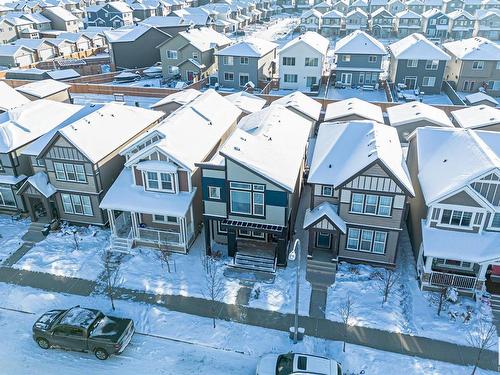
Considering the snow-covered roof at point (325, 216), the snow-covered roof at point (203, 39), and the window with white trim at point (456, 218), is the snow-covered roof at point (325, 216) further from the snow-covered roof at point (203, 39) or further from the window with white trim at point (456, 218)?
the snow-covered roof at point (203, 39)

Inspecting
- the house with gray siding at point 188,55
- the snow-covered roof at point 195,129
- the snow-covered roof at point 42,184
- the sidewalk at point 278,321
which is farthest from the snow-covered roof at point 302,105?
the house with gray siding at point 188,55

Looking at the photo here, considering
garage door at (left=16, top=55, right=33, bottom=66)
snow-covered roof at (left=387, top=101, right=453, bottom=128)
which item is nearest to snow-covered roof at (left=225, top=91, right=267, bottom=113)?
snow-covered roof at (left=387, top=101, right=453, bottom=128)

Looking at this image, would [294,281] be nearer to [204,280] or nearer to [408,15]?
[204,280]

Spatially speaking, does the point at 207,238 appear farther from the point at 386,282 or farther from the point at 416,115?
the point at 416,115

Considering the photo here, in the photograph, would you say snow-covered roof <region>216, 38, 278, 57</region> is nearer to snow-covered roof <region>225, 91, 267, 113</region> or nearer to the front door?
the front door

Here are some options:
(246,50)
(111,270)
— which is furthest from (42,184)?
(246,50)

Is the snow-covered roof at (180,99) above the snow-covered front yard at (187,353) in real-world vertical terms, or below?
above
